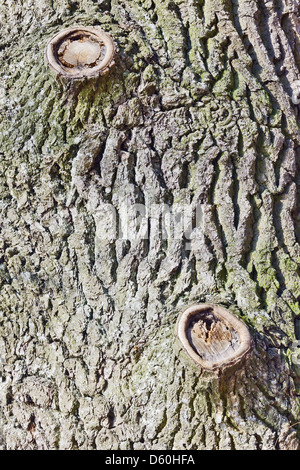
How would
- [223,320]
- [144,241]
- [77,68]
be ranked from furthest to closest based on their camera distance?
[77,68]
[144,241]
[223,320]

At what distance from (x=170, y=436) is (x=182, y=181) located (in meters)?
0.86

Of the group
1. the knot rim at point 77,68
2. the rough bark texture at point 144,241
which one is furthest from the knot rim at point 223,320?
the knot rim at point 77,68

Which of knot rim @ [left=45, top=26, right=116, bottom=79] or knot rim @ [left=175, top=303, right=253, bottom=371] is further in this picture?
knot rim @ [left=45, top=26, right=116, bottom=79]

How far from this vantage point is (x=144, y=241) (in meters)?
1.86

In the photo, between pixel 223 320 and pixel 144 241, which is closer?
pixel 223 320

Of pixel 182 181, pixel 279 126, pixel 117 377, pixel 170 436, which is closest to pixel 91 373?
pixel 117 377

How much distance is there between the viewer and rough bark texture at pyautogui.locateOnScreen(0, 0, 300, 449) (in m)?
1.66

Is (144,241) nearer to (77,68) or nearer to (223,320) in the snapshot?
(223,320)

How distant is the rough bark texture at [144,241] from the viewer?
1.66 meters

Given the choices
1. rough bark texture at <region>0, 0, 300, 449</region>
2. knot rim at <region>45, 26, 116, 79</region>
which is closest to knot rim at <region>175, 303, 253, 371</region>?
rough bark texture at <region>0, 0, 300, 449</region>

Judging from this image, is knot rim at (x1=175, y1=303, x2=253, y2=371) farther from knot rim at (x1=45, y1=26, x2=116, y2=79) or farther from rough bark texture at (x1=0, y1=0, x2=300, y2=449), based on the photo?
knot rim at (x1=45, y1=26, x2=116, y2=79)

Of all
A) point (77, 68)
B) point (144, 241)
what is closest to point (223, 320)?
point (144, 241)

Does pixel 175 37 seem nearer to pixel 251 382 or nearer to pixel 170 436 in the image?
pixel 251 382

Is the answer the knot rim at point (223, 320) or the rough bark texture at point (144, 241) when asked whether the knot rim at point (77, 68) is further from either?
the knot rim at point (223, 320)
